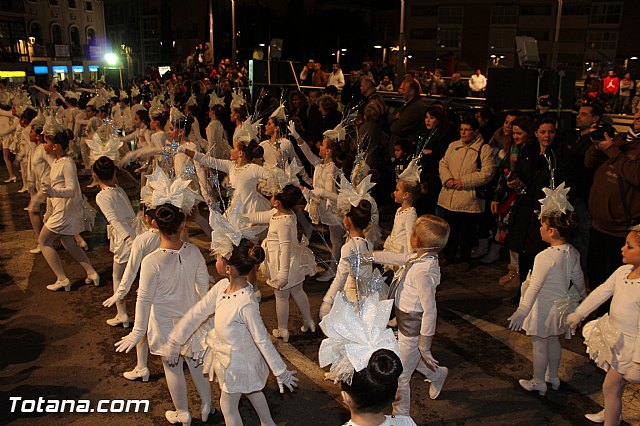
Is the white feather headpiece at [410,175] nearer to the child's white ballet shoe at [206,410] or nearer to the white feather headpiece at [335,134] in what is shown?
the white feather headpiece at [335,134]

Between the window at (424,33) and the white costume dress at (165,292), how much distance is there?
203 ft

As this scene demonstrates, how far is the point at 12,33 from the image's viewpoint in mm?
55844

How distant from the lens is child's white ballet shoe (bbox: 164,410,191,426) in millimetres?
4367

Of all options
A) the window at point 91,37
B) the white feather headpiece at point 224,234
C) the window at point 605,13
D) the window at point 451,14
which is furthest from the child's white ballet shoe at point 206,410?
the window at point 91,37

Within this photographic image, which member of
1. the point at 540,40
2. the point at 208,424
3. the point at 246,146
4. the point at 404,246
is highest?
the point at 540,40

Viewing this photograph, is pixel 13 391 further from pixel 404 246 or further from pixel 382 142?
pixel 382 142

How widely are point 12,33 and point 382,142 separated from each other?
5853cm

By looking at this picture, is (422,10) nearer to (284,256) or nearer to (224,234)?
(284,256)

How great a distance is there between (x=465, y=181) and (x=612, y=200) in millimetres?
2107

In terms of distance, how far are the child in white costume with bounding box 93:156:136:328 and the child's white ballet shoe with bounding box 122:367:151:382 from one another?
1073mm

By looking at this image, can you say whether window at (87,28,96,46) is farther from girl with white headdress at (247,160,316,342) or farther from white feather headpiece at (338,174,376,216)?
white feather headpiece at (338,174,376,216)

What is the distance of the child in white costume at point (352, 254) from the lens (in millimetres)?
4578

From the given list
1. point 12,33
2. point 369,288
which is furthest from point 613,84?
point 12,33

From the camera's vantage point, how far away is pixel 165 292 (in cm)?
429
